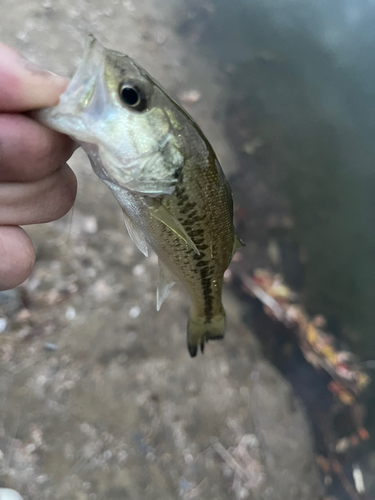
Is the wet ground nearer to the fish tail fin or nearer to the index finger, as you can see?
the fish tail fin

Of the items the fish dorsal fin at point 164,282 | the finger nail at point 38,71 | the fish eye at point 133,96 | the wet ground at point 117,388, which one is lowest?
the wet ground at point 117,388

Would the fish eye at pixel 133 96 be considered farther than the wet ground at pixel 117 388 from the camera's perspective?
No

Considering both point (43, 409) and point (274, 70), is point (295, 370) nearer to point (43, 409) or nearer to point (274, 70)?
point (43, 409)

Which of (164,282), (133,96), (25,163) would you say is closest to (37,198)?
(25,163)

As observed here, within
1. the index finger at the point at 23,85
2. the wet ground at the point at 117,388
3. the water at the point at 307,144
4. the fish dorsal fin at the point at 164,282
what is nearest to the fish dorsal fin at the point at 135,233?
the fish dorsal fin at the point at 164,282

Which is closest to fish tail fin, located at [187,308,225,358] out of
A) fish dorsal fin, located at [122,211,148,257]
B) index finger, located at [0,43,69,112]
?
fish dorsal fin, located at [122,211,148,257]

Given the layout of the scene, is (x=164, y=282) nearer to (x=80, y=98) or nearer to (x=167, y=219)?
(x=167, y=219)

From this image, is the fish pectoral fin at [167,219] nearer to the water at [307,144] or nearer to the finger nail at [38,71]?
the finger nail at [38,71]
